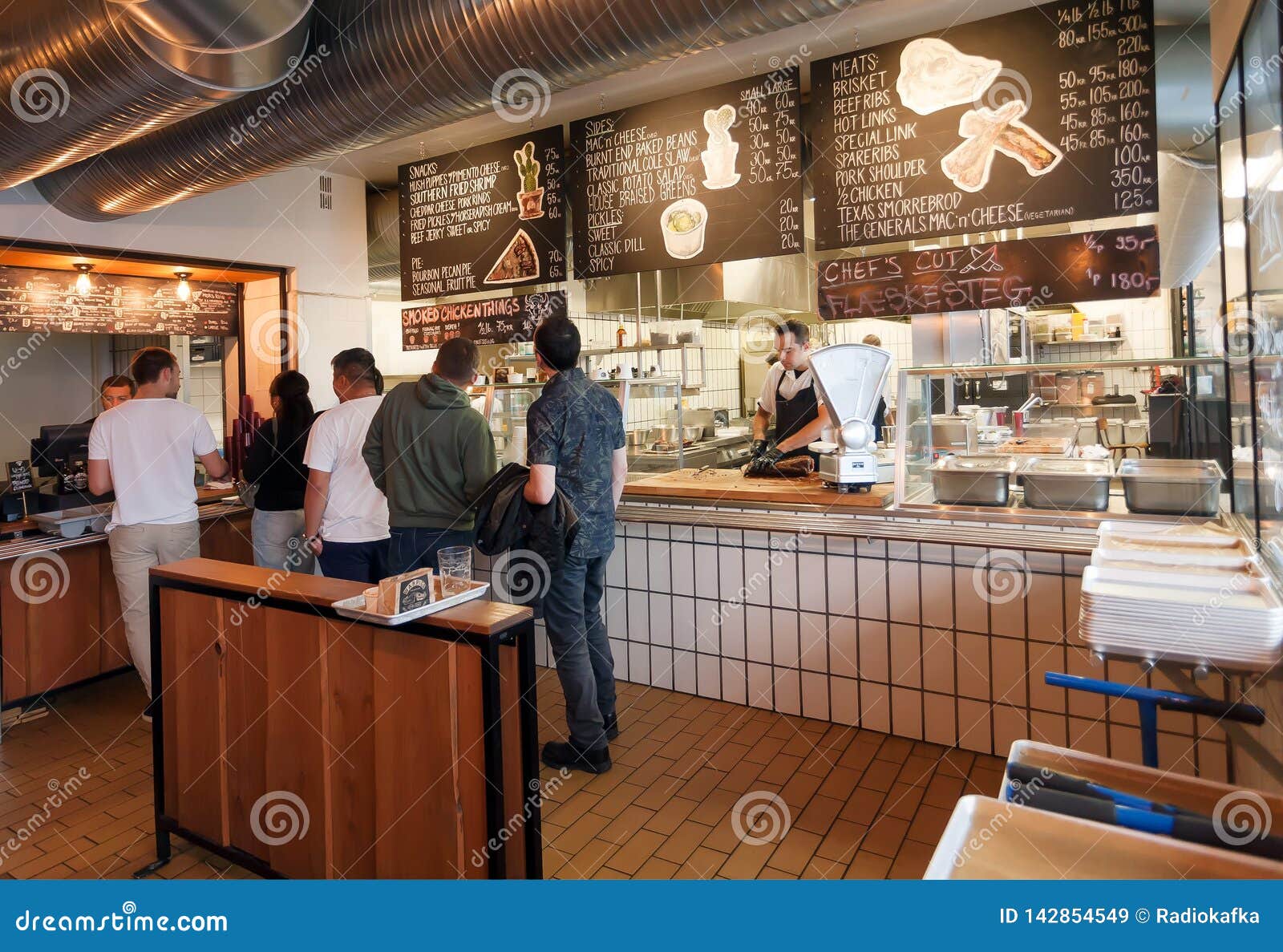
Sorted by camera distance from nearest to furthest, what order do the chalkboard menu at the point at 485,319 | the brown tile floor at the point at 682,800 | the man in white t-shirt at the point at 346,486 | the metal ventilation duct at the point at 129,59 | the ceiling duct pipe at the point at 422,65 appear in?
the metal ventilation duct at the point at 129,59 → the brown tile floor at the point at 682,800 → the ceiling duct pipe at the point at 422,65 → the man in white t-shirt at the point at 346,486 → the chalkboard menu at the point at 485,319

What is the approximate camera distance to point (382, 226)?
21.1 feet

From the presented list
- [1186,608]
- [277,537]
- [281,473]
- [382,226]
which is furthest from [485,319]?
[1186,608]

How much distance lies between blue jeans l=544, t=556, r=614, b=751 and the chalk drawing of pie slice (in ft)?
8.42

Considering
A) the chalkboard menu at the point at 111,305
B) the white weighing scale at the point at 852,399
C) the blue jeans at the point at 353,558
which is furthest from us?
the chalkboard menu at the point at 111,305

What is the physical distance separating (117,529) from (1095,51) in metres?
Answer: 4.77

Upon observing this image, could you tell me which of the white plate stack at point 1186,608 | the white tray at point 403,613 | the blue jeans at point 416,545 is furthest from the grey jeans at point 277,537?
the white plate stack at point 1186,608

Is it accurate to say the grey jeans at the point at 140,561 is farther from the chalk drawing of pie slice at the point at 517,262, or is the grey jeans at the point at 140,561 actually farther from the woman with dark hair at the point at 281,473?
the chalk drawing of pie slice at the point at 517,262

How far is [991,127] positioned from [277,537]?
155 inches

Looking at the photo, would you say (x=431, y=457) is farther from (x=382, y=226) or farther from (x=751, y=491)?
(x=382, y=226)

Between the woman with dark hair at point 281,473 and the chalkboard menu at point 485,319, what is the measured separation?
4.67 feet

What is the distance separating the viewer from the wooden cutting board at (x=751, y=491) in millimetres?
3199

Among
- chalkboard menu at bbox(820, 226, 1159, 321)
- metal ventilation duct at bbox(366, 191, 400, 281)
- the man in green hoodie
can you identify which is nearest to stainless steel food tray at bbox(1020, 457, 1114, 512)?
chalkboard menu at bbox(820, 226, 1159, 321)

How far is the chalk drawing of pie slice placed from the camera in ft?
16.7

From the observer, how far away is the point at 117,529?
12.2ft
